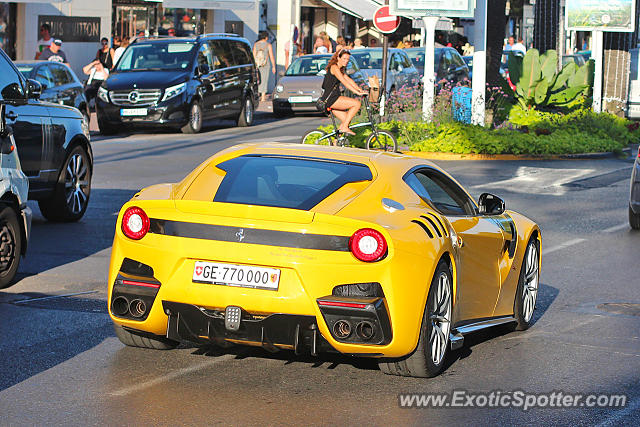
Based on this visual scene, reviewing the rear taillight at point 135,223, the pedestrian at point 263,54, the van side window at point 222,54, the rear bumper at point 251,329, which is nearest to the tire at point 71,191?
the rear taillight at point 135,223

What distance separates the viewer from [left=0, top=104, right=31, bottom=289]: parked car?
9.59 meters

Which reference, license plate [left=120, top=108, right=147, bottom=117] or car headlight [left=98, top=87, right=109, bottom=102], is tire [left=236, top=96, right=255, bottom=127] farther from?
car headlight [left=98, top=87, right=109, bottom=102]

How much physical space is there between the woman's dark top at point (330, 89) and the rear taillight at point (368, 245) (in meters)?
14.4

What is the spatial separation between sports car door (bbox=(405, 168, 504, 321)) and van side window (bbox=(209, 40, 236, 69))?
21.4 m

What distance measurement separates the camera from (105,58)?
1341 inches

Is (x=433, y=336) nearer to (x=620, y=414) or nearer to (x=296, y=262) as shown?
(x=296, y=262)

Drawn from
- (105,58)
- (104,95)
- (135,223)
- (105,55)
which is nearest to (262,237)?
(135,223)

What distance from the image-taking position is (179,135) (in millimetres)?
26938

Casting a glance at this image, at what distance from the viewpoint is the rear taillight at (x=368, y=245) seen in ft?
21.0

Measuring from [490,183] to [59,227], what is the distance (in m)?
7.54

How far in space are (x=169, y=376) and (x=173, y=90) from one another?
20.4m

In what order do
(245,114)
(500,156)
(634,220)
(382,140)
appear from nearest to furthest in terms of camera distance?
1. (634,220)
2. (382,140)
3. (500,156)
4. (245,114)

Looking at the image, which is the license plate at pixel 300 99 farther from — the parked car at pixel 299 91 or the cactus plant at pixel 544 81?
the cactus plant at pixel 544 81

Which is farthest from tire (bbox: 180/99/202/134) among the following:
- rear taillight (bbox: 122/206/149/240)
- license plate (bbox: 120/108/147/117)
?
rear taillight (bbox: 122/206/149/240)
